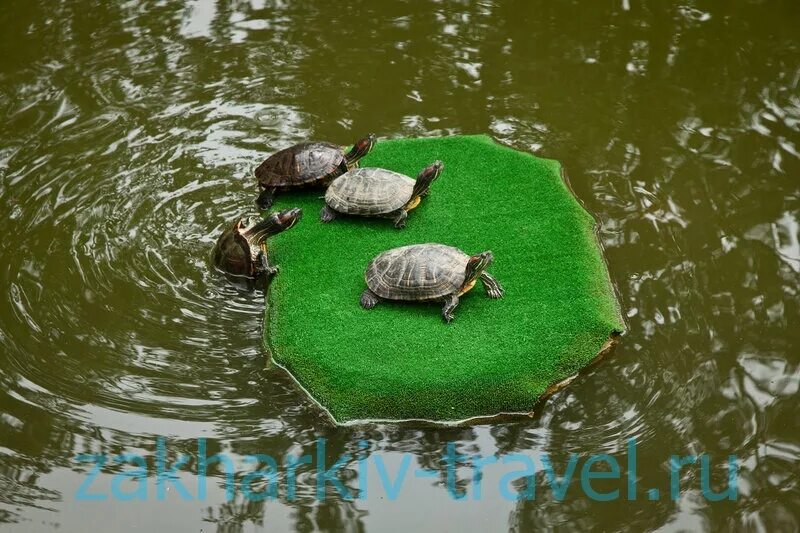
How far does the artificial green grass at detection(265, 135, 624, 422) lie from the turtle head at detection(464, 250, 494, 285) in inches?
9.1

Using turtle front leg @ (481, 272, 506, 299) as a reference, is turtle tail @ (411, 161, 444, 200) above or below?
above

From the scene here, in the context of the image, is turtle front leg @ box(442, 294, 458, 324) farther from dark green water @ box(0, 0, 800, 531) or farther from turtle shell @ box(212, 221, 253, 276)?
turtle shell @ box(212, 221, 253, 276)

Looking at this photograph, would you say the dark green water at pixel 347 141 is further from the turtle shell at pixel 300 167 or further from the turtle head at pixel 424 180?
Answer: the turtle head at pixel 424 180

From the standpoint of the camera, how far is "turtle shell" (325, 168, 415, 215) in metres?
6.22

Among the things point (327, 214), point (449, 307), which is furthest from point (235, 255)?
point (449, 307)

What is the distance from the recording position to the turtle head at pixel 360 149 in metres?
6.75

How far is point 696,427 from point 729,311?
3.67ft

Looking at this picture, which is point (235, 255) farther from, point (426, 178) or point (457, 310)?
point (457, 310)

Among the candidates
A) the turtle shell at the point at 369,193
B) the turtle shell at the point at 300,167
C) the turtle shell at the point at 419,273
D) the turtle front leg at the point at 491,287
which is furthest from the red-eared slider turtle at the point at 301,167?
the turtle front leg at the point at 491,287

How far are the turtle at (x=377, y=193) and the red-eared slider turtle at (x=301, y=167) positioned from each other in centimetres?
26

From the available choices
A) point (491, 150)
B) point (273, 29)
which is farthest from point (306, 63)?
point (491, 150)

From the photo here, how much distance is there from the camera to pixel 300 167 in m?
6.61

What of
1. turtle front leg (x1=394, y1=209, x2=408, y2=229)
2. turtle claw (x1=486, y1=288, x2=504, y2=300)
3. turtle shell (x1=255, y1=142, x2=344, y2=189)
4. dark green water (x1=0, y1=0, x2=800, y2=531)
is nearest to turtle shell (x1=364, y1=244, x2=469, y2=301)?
turtle claw (x1=486, y1=288, x2=504, y2=300)

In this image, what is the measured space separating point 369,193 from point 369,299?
3.60 ft
